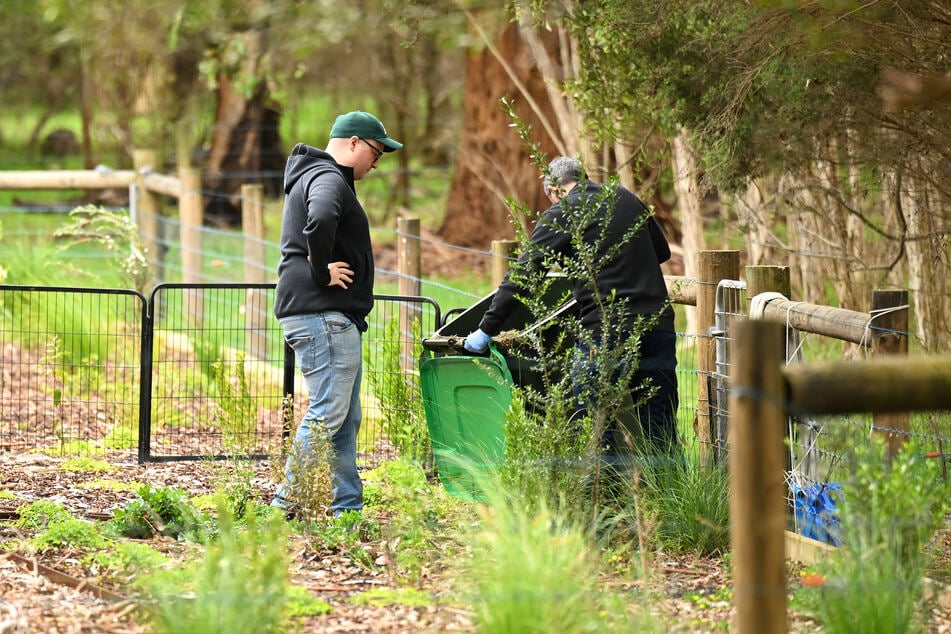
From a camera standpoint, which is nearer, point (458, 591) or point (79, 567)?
point (458, 591)

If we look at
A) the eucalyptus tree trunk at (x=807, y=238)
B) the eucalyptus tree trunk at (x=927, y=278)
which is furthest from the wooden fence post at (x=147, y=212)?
the eucalyptus tree trunk at (x=927, y=278)

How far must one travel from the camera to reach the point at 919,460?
16.4 feet

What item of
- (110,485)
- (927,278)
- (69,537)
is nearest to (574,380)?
(69,537)

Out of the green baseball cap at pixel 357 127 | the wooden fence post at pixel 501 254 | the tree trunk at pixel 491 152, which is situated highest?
the tree trunk at pixel 491 152

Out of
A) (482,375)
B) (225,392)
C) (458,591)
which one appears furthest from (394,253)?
(458,591)

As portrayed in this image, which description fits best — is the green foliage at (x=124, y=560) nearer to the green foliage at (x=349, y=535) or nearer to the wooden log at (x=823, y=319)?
the green foliage at (x=349, y=535)

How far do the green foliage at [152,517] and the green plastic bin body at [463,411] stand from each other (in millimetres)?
1122

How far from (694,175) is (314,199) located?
→ 255cm

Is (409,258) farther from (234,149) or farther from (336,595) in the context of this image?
(234,149)

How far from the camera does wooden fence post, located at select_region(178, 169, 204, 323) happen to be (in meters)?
11.6

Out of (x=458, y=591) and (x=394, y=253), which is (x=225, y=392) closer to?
(x=458, y=591)

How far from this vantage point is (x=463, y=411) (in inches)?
219

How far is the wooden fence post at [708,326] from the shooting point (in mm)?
5832

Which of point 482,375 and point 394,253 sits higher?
point 394,253
